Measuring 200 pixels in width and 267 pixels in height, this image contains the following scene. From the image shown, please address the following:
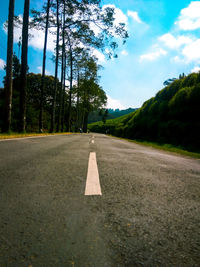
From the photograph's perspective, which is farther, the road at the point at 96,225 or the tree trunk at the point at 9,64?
the tree trunk at the point at 9,64

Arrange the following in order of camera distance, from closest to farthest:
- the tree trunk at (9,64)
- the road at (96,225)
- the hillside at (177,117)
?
1. the road at (96,225)
2. the tree trunk at (9,64)
3. the hillside at (177,117)

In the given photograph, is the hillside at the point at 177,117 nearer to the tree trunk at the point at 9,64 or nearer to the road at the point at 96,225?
the road at the point at 96,225

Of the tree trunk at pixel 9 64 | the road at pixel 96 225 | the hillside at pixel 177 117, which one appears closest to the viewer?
the road at pixel 96 225

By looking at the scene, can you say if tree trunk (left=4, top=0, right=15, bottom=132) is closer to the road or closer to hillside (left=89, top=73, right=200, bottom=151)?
the road

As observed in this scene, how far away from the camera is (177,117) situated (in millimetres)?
13453

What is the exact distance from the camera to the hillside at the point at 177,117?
37.1ft

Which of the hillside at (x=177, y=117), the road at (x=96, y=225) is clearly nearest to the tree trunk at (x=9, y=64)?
the road at (x=96, y=225)

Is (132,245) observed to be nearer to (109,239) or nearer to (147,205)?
(109,239)

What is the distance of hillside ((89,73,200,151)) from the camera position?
37.1ft

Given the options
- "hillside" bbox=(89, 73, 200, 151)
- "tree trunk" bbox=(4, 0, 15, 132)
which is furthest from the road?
"hillside" bbox=(89, 73, 200, 151)

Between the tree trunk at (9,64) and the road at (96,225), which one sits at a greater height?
the tree trunk at (9,64)

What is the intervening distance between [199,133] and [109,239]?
11642 mm

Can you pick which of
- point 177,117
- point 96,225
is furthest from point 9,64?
point 177,117

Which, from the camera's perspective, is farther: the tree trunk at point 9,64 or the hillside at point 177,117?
the hillside at point 177,117
